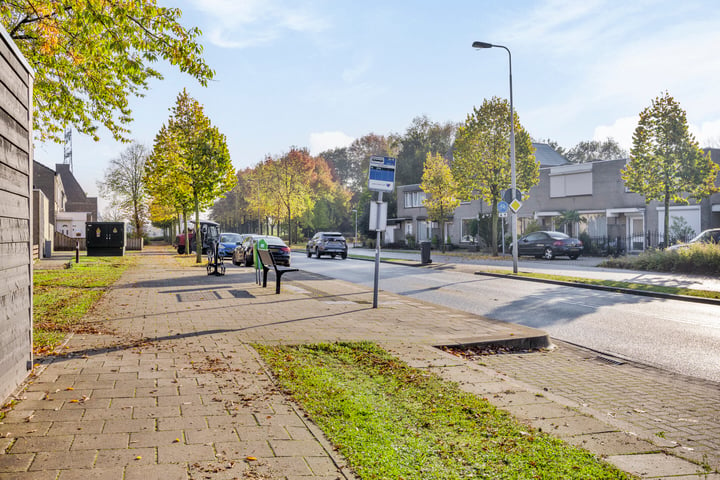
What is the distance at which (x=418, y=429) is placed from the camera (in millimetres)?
4160

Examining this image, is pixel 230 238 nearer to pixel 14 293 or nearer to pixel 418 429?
pixel 14 293

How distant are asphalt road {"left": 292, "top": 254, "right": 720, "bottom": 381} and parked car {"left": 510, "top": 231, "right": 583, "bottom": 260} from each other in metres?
14.0

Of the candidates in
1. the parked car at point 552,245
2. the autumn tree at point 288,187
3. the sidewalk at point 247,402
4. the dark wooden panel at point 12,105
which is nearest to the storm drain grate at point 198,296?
the sidewalk at point 247,402

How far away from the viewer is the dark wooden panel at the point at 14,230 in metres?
4.56

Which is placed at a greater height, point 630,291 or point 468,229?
point 468,229

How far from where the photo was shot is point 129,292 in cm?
1326

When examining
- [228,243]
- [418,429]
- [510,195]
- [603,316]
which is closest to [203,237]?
[228,243]

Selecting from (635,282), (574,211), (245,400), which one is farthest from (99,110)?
(574,211)

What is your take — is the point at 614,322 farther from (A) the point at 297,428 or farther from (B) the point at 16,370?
(B) the point at 16,370

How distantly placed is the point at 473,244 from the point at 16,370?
41.3 meters

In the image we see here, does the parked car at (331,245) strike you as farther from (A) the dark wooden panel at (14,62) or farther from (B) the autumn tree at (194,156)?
(A) the dark wooden panel at (14,62)

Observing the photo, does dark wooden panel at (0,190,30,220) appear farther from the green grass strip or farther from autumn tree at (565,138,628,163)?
autumn tree at (565,138,628,163)

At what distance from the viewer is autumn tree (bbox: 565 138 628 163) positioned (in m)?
78.3

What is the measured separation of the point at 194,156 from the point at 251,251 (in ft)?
18.7
